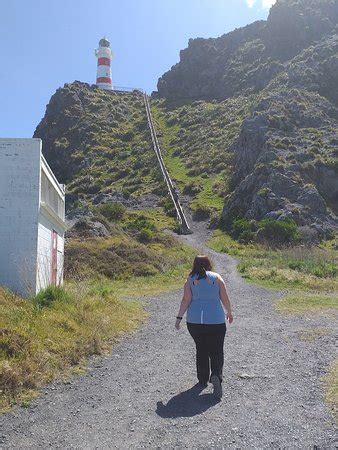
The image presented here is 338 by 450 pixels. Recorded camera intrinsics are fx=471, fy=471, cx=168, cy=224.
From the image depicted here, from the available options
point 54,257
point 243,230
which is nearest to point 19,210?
point 54,257

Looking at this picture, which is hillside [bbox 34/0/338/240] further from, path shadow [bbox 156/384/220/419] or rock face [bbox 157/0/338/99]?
path shadow [bbox 156/384/220/419]

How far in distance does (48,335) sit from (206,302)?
289cm

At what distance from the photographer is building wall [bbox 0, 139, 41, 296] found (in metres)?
11.4

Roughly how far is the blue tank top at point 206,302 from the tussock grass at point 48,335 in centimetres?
222

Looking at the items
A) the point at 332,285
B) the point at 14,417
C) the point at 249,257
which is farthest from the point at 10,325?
the point at 249,257

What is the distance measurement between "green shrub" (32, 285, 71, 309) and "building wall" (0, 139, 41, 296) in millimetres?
1585

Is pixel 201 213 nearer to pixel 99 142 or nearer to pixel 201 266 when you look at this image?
pixel 201 266

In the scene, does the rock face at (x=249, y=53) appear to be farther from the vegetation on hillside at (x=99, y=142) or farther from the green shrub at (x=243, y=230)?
the green shrub at (x=243, y=230)

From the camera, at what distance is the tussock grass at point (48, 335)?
6.13m

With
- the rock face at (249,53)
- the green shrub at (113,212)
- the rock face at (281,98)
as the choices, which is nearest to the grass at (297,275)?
the rock face at (281,98)

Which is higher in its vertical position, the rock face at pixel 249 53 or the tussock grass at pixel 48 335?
the rock face at pixel 249 53

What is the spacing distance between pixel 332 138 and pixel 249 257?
954 inches

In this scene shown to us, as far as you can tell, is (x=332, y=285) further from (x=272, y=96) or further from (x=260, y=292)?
(x=272, y=96)

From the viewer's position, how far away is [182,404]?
5828 mm
